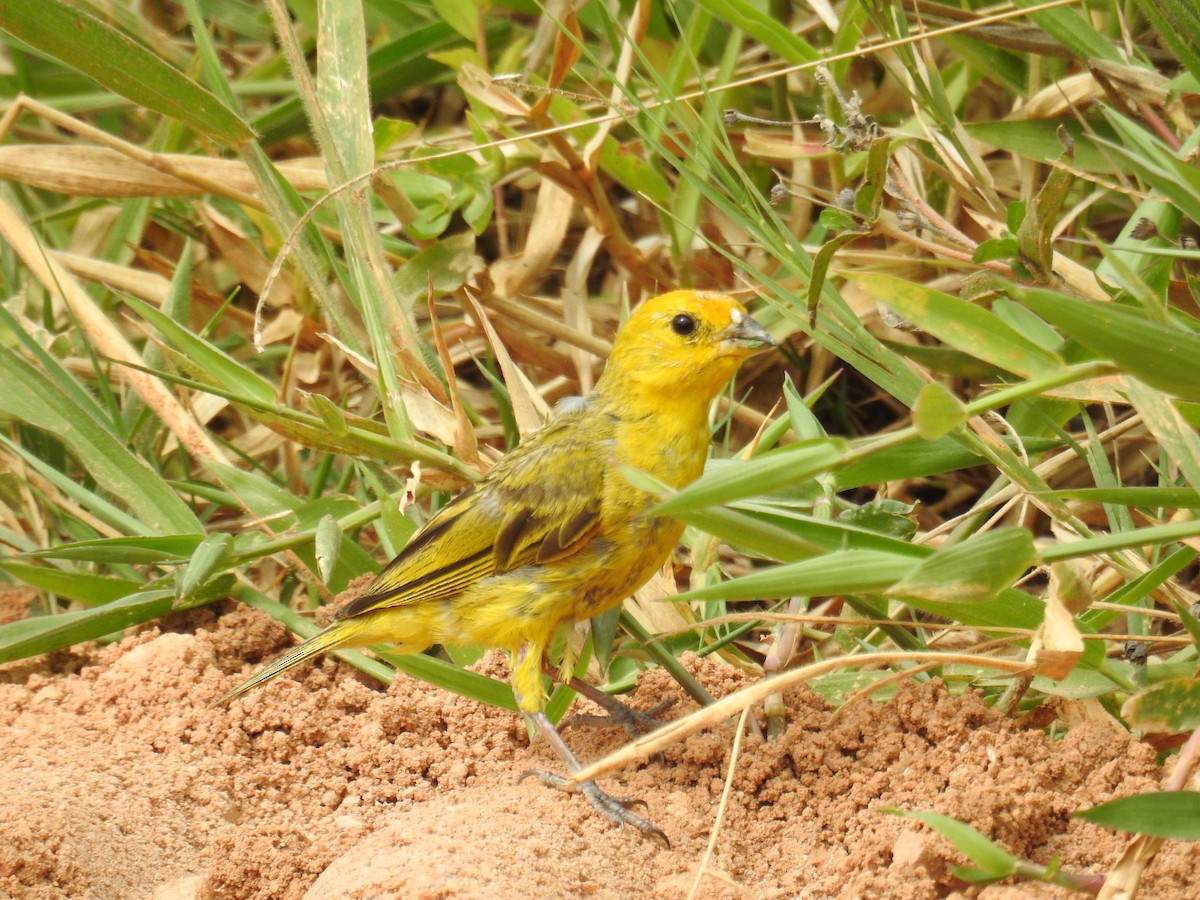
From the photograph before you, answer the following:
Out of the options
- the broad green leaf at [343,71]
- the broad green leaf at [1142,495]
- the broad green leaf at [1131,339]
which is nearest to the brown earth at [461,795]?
the broad green leaf at [1142,495]

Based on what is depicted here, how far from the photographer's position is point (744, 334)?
302 centimetres

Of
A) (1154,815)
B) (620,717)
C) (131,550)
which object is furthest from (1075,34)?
(131,550)

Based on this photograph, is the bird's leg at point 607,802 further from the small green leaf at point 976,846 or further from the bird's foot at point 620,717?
the small green leaf at point 976,846

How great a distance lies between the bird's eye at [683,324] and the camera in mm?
3053

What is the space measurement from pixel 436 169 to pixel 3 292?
1526mm

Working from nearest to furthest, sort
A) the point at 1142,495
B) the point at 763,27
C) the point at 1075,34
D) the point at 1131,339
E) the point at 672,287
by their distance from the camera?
the point at 1131,339 < the point at 1142,495 < the point at 1075,34 < the point at 763,27 < the point at 672,287

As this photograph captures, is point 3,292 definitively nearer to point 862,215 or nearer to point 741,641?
point 741,641

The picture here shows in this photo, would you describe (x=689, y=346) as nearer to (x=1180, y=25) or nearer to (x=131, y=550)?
(x=1180, y=25)

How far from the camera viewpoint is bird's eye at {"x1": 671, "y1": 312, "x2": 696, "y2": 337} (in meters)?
3.05

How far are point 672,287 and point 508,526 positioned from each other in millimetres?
1537

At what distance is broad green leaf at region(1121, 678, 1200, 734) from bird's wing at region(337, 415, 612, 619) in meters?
1.19

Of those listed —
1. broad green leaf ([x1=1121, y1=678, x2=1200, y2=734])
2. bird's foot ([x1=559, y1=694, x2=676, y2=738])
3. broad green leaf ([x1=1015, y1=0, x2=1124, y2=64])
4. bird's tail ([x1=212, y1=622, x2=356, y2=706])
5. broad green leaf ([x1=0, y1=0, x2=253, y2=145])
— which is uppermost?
broad green leaf ([x1=0, y1=0, x2=253, y2=145])

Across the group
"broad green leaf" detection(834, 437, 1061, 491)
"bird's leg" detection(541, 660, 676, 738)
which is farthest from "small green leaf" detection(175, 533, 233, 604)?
"broad green leaf" detection(834, 437, 1061, 491)

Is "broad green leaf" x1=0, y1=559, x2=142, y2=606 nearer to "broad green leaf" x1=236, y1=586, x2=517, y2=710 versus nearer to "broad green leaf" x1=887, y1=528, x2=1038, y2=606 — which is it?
"broad green leaf" x1=236, y1=586, x2=517, y2=710
